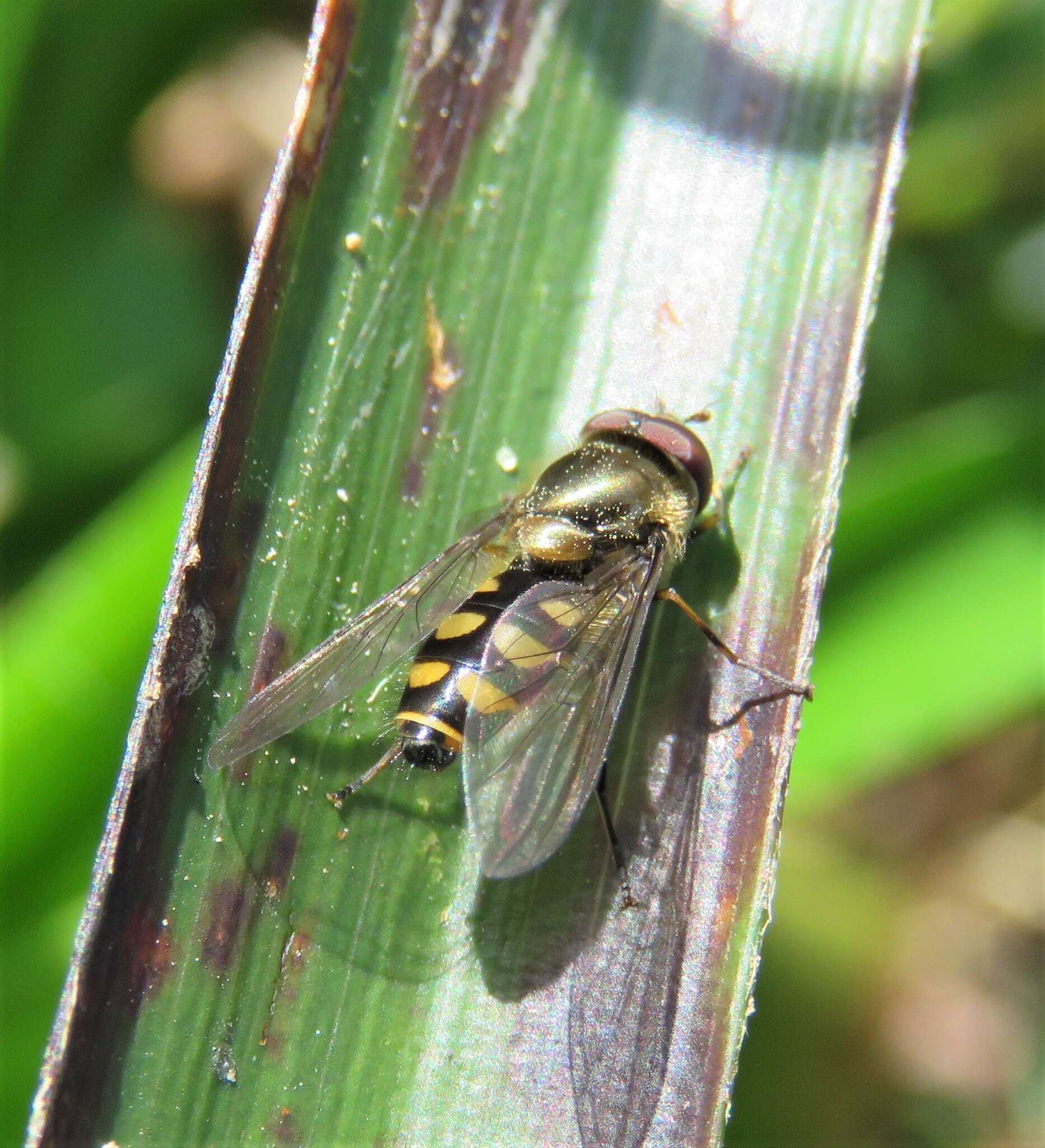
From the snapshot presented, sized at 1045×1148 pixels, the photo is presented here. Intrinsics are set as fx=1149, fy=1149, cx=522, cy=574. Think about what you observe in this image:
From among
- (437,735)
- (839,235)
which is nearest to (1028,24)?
(839,235)

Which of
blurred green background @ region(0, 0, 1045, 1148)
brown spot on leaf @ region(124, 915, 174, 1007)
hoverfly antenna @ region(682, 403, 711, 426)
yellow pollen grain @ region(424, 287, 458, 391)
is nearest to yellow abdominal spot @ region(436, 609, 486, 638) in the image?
yellow pollen grain @ region(424, 287, 458, 391)

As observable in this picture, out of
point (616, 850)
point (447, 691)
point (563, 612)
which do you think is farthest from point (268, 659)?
point (616, 850)

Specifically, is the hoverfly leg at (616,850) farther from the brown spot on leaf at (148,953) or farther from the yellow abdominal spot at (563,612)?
the brown spot on leaf at (148,953)

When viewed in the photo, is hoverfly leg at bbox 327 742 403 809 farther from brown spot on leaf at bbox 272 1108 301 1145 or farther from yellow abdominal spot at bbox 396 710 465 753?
brown spot on leaf at bbox 272 1108 301 1145

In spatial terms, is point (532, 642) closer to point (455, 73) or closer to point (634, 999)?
point (634, 999)

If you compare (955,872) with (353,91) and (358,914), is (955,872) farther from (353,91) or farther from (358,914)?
(353,91)

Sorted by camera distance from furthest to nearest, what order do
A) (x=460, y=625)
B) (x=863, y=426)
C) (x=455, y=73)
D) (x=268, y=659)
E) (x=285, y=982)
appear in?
(x=863, y=426) → (x=455, y=73) → (x=460, y=625) → (x=268, y=659) → (x=285, y=982)
